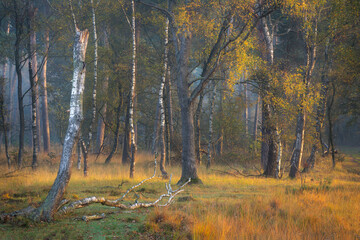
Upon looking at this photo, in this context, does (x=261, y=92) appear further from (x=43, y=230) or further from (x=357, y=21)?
(x=43, y=230)

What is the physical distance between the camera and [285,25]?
22.1 meters

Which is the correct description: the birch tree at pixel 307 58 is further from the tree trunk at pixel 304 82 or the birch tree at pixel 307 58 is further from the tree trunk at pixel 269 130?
the tree trunk at pixel 269 130

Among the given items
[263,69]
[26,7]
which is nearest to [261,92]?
[263,69]

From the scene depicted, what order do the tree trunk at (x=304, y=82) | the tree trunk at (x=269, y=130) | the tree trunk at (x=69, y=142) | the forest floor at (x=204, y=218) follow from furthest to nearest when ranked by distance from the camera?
1. the tree trunk at (x=269, y=130)
2. the tree trunk at (x=304, y=82)
3. the tree trunk at (x=69, y=142)
4. the forest floor at (x=204, y=218)

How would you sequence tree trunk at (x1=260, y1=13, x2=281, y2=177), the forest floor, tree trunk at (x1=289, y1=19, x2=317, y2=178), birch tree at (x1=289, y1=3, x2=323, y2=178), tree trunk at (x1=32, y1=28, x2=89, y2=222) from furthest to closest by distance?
1. tree trunk at (x1=260, y1=13, x2=281, y2=177)
2. tree trunk at (x1=289, y1=19, x2=317, y2=178)
3. birch tree at (x1=289, y1=3, x2=323, y2=178)
4. tree trunk at (x1=32, y1=28, x2=89, y2=222)
5. the forest floor

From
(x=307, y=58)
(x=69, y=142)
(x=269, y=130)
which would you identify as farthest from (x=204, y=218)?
(x=307, y=58)

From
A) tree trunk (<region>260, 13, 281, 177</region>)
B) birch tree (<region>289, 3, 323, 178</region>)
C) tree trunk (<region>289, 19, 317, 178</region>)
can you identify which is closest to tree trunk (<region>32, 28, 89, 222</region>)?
tree trunk (<region>260, 13, 281, 177</region>)

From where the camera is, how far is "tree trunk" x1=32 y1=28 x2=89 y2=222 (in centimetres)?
596

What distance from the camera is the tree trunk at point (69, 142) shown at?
5965mm

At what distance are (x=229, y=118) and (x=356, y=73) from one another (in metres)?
9.29

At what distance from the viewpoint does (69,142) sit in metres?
6.43

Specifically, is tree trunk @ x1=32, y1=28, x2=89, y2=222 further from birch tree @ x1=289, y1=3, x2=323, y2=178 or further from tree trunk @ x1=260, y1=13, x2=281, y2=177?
birch tree @ x1=289, y1=3, x2=323, y2=178

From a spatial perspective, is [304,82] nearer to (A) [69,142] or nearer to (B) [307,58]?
(B) [307,58]

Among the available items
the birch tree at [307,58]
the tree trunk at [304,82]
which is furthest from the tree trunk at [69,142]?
the tree trunk at [304,82]
